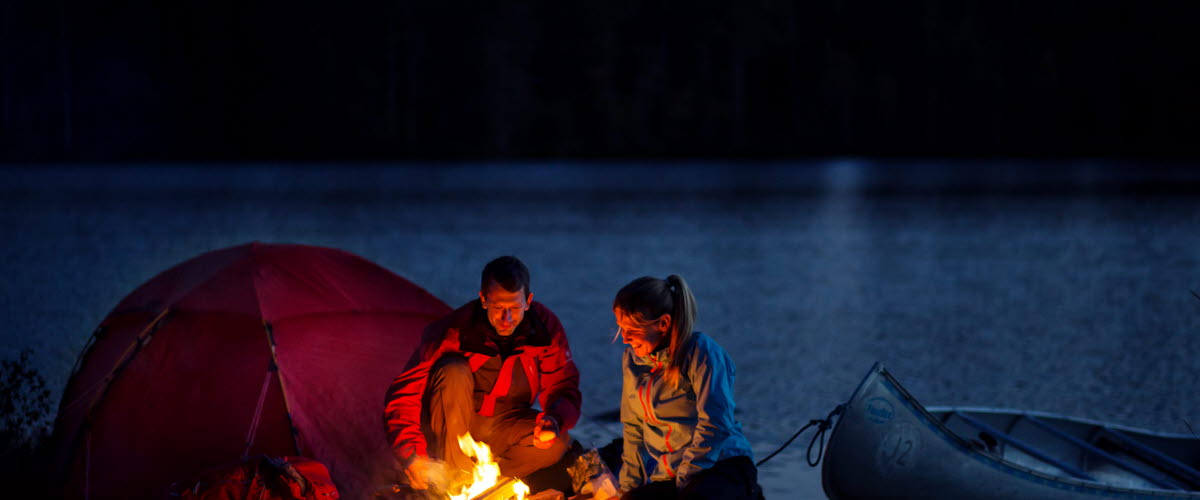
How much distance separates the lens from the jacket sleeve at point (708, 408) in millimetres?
3744

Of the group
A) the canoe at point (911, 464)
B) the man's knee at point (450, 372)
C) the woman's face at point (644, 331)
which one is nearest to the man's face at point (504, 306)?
the man's knee at point (450, 372)

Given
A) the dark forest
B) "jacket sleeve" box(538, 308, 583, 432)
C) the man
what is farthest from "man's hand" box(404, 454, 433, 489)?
the dark forest

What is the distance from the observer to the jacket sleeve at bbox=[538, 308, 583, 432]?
14.4 ft

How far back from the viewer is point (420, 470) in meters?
4.09

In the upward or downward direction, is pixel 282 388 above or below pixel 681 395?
below

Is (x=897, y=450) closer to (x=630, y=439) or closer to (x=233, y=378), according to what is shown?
(x=630, y=439)

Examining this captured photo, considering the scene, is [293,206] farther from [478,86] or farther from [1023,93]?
[1023,93]

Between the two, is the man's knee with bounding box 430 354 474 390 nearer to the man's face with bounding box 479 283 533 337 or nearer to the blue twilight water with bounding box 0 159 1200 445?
the man's face with bounding box 479 283 533 337

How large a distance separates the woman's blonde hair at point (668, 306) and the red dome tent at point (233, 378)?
1.74 m

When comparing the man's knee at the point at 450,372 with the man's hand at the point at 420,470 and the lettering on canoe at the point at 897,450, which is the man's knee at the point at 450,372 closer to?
the man's hand at the point at 420,470

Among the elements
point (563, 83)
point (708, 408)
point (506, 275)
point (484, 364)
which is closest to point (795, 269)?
point (484, 364)

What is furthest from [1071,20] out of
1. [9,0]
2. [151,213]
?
[151,213]

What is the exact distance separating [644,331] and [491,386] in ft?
3.17

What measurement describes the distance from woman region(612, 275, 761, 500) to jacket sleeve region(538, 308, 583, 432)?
50cm
